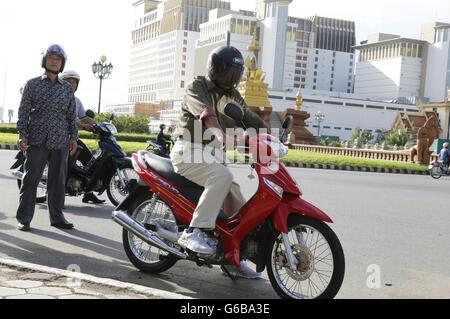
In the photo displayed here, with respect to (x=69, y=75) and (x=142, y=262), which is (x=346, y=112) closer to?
(x=69, y=75)

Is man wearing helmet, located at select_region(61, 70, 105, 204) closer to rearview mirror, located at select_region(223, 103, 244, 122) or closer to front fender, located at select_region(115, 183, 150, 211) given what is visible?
front fender, located at select_region(115, 183, 150, 211)

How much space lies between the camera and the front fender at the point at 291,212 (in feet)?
12.6

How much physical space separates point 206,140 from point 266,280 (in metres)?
1.20

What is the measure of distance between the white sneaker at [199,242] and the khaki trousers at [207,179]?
0.06 meters

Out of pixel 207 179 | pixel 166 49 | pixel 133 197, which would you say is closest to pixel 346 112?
pixel 166 49

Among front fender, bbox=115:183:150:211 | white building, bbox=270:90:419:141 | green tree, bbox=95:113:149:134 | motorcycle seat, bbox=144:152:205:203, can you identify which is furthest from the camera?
white building, bbox=270:90:419:141

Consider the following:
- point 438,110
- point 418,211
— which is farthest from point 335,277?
point 438,110

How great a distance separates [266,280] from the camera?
4.59 meters

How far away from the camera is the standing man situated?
5.95m

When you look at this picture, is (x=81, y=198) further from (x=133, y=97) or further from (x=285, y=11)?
(x=133, y=97)

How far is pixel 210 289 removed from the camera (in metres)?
4.24

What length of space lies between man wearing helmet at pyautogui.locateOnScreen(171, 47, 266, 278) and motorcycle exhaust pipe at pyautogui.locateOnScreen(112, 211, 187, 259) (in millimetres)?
193

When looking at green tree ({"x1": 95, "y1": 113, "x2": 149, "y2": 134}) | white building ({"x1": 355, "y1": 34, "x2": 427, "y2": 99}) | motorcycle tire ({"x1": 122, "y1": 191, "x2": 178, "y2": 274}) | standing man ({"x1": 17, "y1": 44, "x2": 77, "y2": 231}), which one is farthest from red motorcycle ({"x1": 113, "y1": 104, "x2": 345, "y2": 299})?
white building ({"x1": 355, "y1": 34, "x2": 427, "y2": 99})

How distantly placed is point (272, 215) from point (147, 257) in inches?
50.0
